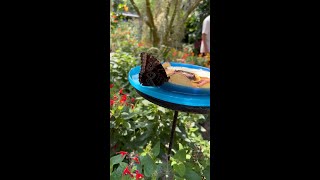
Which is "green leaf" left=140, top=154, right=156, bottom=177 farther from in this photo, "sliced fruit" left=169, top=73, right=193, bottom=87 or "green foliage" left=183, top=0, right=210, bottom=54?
"green foliage" left=183, top=0, right=210, bottom=54

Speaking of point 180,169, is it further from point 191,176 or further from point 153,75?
point 153,75

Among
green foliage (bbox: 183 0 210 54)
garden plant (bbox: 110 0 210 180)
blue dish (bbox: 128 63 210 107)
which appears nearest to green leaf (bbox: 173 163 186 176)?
garden plant (bbox: 110 0 210 180)

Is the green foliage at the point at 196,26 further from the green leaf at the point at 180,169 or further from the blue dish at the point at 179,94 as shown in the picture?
the green leaf at the point at 180,169

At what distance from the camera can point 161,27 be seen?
357cm

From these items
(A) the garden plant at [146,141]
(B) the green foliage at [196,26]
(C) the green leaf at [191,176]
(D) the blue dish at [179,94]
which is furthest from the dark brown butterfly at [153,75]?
(B) the green foliage at [196,26]

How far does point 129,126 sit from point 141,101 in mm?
324

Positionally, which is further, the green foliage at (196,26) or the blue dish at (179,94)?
the green foliage at (196,26)

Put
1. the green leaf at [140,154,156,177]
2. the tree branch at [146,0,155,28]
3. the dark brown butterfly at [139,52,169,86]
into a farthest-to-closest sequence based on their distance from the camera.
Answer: the tree branch at [146,0,155,28] → the dark brown butterfly at [139,52,169,86] → the green leaf at [140,154,156,177]

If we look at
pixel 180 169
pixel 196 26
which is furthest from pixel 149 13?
pixel 196 26

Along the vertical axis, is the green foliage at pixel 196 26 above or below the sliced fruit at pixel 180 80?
above

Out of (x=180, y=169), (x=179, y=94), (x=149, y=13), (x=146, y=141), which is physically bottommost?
(x=146, y=141)

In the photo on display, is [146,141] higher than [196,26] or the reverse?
the reverse
